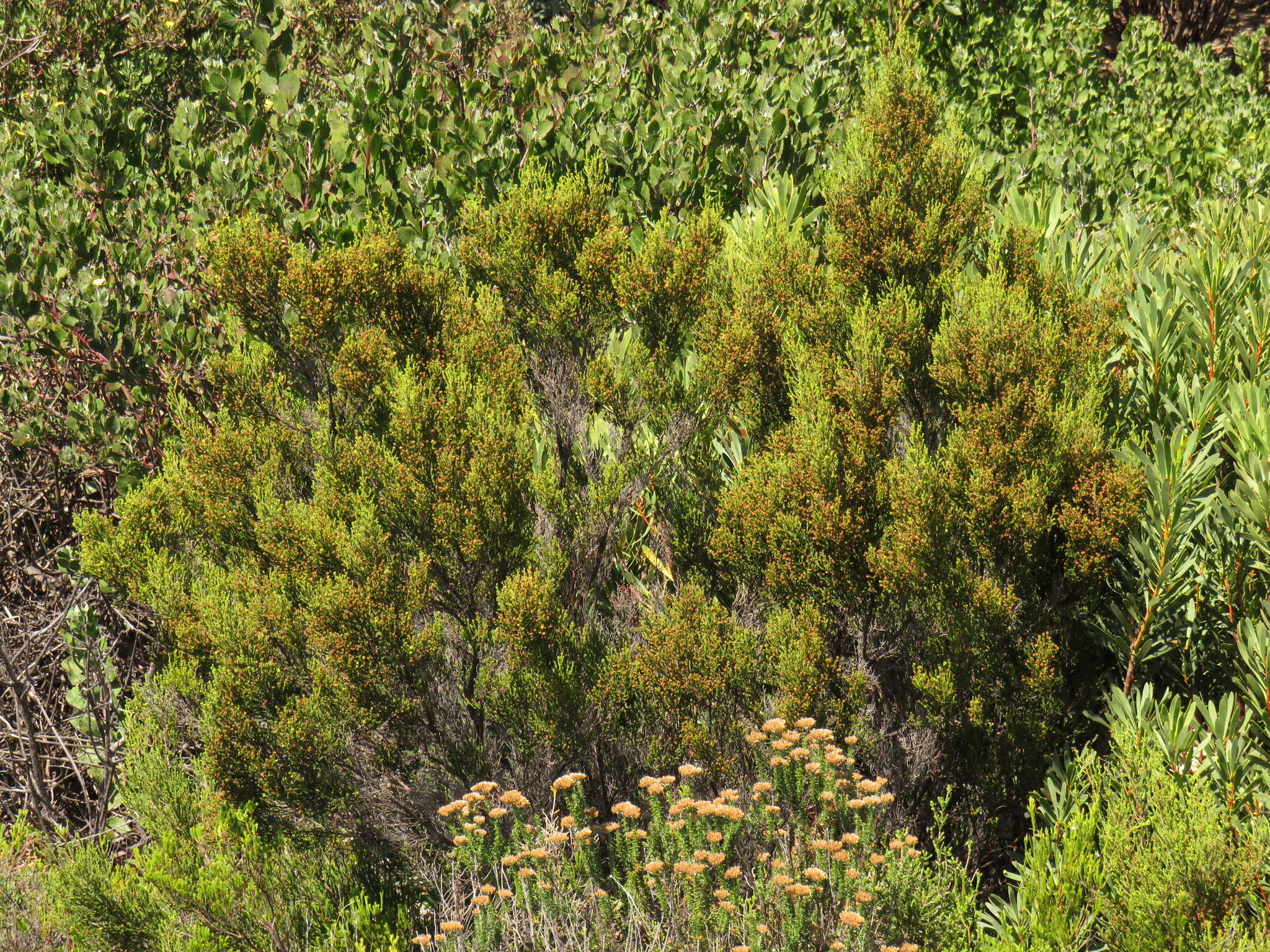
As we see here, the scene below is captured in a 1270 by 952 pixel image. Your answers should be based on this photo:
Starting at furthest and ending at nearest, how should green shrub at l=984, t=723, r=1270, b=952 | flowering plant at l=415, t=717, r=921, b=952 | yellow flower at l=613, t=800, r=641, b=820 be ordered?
yellow flower at l=613, t=800, r=641, b=820 < flowering plant at l=415, t=717, r=921, b=952 < green shrub at l=984, t=723, r=1270, b=952

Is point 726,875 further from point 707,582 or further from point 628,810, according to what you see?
point 707,582

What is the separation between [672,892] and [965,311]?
6.01 ft

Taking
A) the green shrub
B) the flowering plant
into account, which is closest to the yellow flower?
the flowering plant

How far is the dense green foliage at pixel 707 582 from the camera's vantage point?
10.2 feet

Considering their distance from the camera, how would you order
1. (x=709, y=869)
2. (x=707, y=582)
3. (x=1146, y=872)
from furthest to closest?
(x=707, y=582) < (x=709, y=869) < (x=1146, y=872)

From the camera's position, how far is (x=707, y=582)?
3809 mm

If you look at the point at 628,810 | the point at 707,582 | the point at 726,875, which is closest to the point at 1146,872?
the point at 726,875

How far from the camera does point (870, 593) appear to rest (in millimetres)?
3670

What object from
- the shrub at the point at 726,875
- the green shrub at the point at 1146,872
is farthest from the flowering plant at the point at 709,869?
the green shrub at the point at 1146,872

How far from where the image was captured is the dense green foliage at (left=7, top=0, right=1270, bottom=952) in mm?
3117

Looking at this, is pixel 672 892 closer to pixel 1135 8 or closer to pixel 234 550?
pixel 234 550

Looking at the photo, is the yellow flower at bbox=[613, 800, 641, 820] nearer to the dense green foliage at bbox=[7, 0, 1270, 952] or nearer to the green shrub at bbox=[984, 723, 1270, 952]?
the dense green foliage at bbox=[7, 0, 1270, 952]

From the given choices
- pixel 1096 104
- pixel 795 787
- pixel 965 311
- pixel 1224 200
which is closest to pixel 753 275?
pixel 965 311

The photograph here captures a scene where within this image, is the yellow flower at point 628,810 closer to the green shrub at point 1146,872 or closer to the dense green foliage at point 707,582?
the dense green foliage at point 707,582
